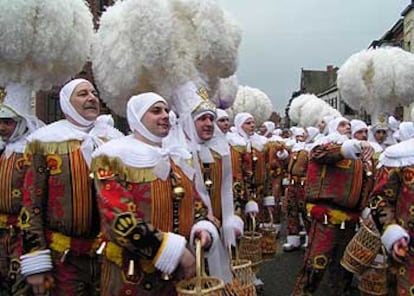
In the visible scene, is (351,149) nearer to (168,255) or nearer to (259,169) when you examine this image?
(168,255)

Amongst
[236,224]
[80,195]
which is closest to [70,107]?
[80,195]

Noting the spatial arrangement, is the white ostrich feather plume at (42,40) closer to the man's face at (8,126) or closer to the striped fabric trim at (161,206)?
the man's face at (8,126)

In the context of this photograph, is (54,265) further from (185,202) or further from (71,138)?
(185,202)

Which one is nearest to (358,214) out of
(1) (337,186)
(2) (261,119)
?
(1) (337,186)

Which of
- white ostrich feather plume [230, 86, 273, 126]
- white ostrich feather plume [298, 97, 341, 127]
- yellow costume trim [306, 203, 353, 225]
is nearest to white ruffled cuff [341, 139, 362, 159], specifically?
yellow costume trim [306, 203, 353, 225]

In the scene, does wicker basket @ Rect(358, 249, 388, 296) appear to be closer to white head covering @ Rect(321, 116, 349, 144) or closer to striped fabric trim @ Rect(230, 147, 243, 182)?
white head covering @ Rect(321, 116, 349, 144)

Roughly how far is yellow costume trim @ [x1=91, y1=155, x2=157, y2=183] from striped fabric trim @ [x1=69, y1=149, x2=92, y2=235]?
0.62m

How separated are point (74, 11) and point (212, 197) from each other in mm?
1981

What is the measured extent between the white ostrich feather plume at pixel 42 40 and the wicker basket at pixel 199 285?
2438mm

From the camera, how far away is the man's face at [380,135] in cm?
670

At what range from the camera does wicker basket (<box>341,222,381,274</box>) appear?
4.05m

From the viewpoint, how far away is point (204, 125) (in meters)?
4.38

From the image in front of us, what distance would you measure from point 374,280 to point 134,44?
9.03 ft

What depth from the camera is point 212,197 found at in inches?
193
